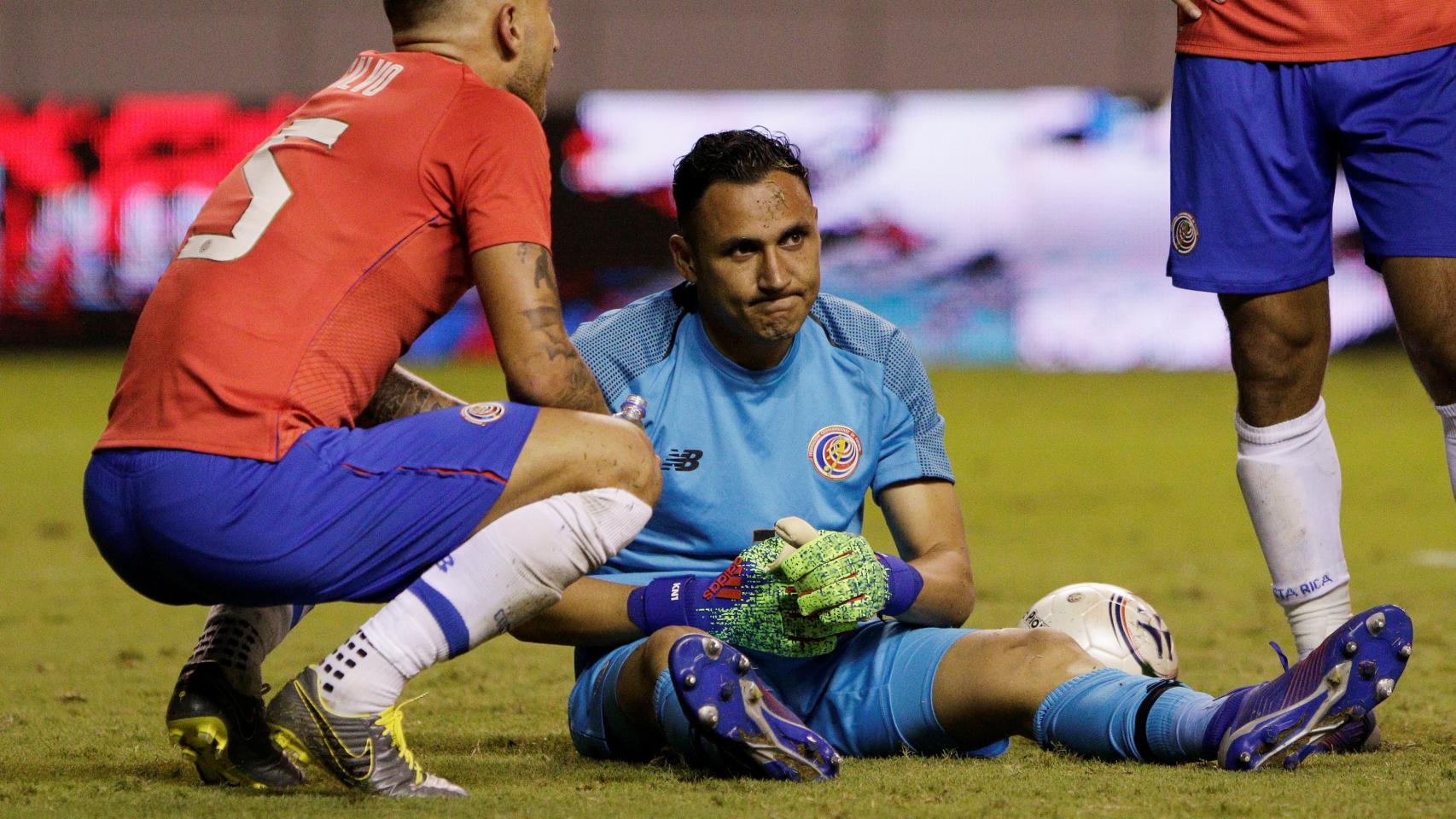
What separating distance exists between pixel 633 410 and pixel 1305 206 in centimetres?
140

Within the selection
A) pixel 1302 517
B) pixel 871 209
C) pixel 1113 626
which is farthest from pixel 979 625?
pixel 871 209

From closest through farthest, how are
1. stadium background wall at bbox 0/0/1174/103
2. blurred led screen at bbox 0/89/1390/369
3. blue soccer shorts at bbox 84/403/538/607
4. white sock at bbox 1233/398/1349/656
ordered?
1. blue soccer shorts at bbox 84/403/538/607
2. white sock at bbox 1233/398/1349/656
3. blurred led screen at bbox 0/89/1390/369
4. stadium background wall at bbox 0/0/1174/103

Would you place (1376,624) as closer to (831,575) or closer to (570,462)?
(831,575)

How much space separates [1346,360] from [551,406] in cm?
1386

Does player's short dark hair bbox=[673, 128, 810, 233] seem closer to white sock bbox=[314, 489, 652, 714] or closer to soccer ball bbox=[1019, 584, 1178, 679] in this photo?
white sock bbox=[314, 489, 652, 714]

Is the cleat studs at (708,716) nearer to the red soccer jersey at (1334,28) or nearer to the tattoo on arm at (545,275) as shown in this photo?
the tattoo on arm at (545,275)

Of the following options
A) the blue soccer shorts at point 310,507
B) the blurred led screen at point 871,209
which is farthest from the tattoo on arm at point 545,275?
the blurred led screen at point 871,209

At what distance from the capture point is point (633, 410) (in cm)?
315

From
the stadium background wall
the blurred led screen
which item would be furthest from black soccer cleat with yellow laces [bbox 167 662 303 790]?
the stadium background wall

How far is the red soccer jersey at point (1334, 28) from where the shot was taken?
3383 mm

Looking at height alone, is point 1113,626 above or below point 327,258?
below

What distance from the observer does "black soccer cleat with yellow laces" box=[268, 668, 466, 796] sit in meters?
2.73

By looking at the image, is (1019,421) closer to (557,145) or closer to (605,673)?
(557,145)

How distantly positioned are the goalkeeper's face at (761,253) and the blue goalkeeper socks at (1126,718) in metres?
0.87
